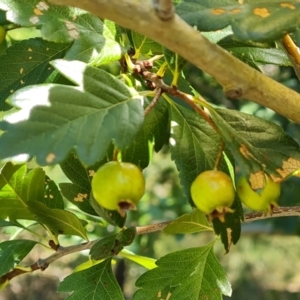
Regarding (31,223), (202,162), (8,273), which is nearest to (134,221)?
(31,223)

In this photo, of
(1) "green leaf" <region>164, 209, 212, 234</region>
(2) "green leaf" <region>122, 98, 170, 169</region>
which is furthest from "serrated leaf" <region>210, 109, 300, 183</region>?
(1) "green leaf" <region>164, 209, 212, 234</region>

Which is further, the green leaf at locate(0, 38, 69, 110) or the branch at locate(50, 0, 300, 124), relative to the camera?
the green leaf at locate(0, 38, 69, 110)

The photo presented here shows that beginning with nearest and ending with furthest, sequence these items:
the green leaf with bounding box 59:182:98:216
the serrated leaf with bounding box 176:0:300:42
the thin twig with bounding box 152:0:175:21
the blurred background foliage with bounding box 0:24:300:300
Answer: the thin twig with bounding box 152:0:175:21 < the serrated leaf with bounding box 176:0:300:42 < the green leaf with bounding box 59:182:98:216 < the blurred background foliage with bounding box 0:24:300:300

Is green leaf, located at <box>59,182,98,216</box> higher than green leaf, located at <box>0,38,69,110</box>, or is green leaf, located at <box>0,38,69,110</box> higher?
green leaf, located at <box>0,38,69,110</box>

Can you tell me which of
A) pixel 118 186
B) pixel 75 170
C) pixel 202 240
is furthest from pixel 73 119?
pixel 202 240

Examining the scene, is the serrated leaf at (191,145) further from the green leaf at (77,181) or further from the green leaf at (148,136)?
the green leaf at (77,181)

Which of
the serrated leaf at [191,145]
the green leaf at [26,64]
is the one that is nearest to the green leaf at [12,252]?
the green leaf at [26,64]

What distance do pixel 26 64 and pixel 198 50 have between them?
442mm

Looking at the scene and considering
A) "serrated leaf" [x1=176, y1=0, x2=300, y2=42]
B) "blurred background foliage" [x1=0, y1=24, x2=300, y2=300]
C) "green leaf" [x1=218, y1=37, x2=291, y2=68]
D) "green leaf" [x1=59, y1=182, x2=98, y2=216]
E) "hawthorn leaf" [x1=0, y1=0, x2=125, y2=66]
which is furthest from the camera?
"blurred background foliage" [x1=0, y1=24, x2=300, y2=300]

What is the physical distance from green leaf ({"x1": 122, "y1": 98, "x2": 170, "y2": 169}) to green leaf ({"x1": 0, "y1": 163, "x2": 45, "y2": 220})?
0.72 feet

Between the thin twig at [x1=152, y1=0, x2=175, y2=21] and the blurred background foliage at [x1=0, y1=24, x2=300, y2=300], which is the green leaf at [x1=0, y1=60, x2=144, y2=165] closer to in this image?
the thin twig at [x1=152, y1=0, x2=175, y2=21]

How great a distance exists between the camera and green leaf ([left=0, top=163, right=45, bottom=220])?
1.08 m

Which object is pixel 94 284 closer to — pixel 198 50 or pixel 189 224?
pixel 189 224

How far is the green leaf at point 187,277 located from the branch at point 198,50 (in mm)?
396
